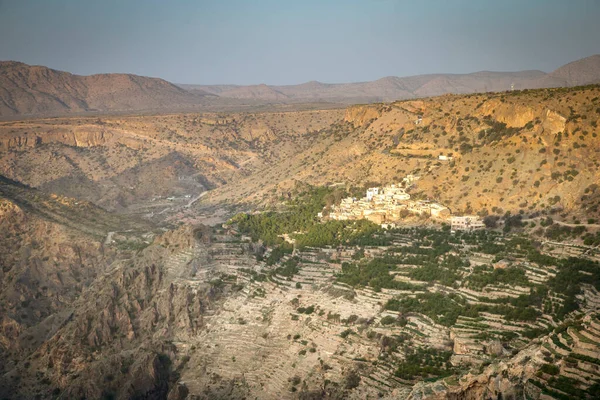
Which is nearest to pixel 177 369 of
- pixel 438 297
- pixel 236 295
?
pixel 236 295

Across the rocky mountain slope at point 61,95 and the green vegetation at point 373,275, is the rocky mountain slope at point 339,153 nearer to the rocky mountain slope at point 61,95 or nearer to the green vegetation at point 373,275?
the green vegetation at point 373,275

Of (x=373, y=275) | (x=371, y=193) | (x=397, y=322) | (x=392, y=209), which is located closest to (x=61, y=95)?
(x=371, y=193)

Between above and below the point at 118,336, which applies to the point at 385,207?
above

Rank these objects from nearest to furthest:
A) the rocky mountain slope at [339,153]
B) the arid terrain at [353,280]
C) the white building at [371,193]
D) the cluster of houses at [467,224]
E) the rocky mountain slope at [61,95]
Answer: the arid terrain at [353,280] → the cluster of houses at [467,224] → the rocky mountain slope at [339,153] → the white building at [371,193] → the rocky mountain slope at [61,95]

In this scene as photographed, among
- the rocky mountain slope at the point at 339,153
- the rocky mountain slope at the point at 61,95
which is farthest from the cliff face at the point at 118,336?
the rocky mountain slope at the point at 61,95

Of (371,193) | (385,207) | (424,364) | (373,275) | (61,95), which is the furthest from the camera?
(61,95)

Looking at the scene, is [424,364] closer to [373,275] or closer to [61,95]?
[373,275]

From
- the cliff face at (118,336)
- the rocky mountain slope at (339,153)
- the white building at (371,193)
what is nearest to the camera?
the cliff face at (118,336)
